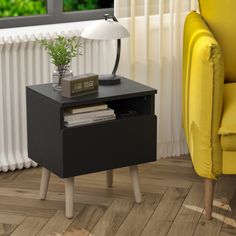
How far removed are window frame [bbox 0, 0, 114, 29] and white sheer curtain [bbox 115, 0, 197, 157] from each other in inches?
10.0

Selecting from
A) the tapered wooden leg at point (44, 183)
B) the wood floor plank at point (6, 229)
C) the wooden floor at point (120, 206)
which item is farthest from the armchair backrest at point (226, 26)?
the wood floor plank at point (6, 229)

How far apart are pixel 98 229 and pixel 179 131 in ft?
3.63

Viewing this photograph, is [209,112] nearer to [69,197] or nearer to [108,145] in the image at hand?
[108,145]

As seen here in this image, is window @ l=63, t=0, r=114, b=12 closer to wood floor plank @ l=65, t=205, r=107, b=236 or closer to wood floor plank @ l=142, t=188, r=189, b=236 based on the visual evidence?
wood floor plank @ l=142, t=188, r=189, b=236

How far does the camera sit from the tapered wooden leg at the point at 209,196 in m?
3.62

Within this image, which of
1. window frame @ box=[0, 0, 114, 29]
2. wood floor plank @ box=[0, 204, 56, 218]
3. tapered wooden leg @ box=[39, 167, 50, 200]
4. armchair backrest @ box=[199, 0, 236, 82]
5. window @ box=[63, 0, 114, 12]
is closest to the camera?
wood floor plank @ box=[0, 204, 56, 218]

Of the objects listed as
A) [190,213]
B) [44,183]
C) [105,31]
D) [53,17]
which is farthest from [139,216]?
[53,17]

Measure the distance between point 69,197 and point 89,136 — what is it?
0.92ft

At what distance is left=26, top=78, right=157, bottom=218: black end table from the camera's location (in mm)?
3546

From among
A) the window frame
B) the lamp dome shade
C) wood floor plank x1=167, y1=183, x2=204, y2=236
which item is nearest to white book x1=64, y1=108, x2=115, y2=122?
the lamp dome shade

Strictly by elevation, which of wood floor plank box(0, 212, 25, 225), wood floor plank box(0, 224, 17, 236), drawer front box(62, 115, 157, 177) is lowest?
wood floor plank box(0, 224, 17, 236)

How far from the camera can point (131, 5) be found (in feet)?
13.8

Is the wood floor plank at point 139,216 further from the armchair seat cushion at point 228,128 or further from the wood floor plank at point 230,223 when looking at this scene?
the armchair seat cushion at point 228,128

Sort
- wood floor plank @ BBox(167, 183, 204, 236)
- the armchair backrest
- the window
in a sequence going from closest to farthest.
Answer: wood floor plank @ BBox(167, 183, 204, 236) → the armchair backrest → the window
